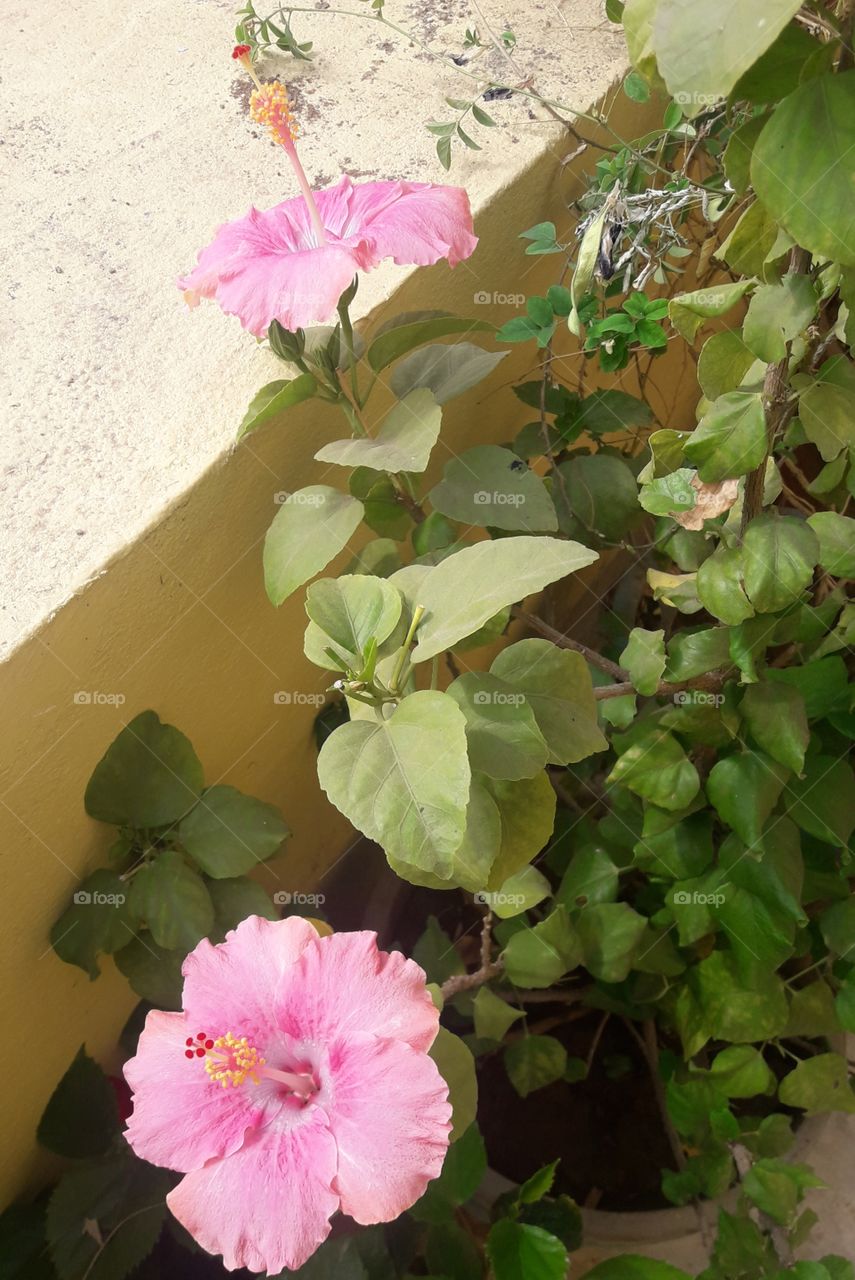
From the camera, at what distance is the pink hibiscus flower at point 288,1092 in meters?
0.62

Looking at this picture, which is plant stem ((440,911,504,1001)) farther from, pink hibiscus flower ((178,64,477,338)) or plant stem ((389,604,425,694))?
pink hibiscus flower ((178,64,477,338))

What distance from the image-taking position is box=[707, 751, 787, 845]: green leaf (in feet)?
3.06

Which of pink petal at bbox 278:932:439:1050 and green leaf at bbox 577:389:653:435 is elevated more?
pink petal at bbox 278:932:439:1050

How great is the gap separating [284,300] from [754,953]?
0.75 meters

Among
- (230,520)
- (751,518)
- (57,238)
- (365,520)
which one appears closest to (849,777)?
(751,518)

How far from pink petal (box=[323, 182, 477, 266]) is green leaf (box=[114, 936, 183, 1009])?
63 cm

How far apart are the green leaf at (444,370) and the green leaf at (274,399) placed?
0.35ft

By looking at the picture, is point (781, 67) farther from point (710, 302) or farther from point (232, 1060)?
point (232, 1060)

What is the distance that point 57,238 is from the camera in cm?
104

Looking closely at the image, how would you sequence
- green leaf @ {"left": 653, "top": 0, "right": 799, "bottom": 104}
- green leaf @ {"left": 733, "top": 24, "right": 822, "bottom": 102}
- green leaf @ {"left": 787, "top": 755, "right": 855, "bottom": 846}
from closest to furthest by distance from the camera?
1. green leaf @ {"left": 653, "top": 0, "right": 799, "bottom": 104}
2. green leaf @ {"left": 733, "top": 24, "right": 822, "bottom": 102}
3. green leaf @ {"left": 787, "top": 755, "right": 855, "bottom": 846}

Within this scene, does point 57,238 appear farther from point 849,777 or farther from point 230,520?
point 849,777

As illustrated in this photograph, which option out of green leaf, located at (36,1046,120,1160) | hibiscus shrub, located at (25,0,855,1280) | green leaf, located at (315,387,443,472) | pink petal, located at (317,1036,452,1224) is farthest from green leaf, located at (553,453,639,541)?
green leaf, located at (36,1046,120,1160)

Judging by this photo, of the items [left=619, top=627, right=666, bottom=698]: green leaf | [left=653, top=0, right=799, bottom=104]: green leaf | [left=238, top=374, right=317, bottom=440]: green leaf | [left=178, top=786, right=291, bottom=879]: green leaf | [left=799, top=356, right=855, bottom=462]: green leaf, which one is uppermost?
[left=653, top=0, right=799, bottom=104]: green leaf

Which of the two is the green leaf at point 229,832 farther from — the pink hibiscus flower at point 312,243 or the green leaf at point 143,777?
the pink hibiscus flower at point 312,243
